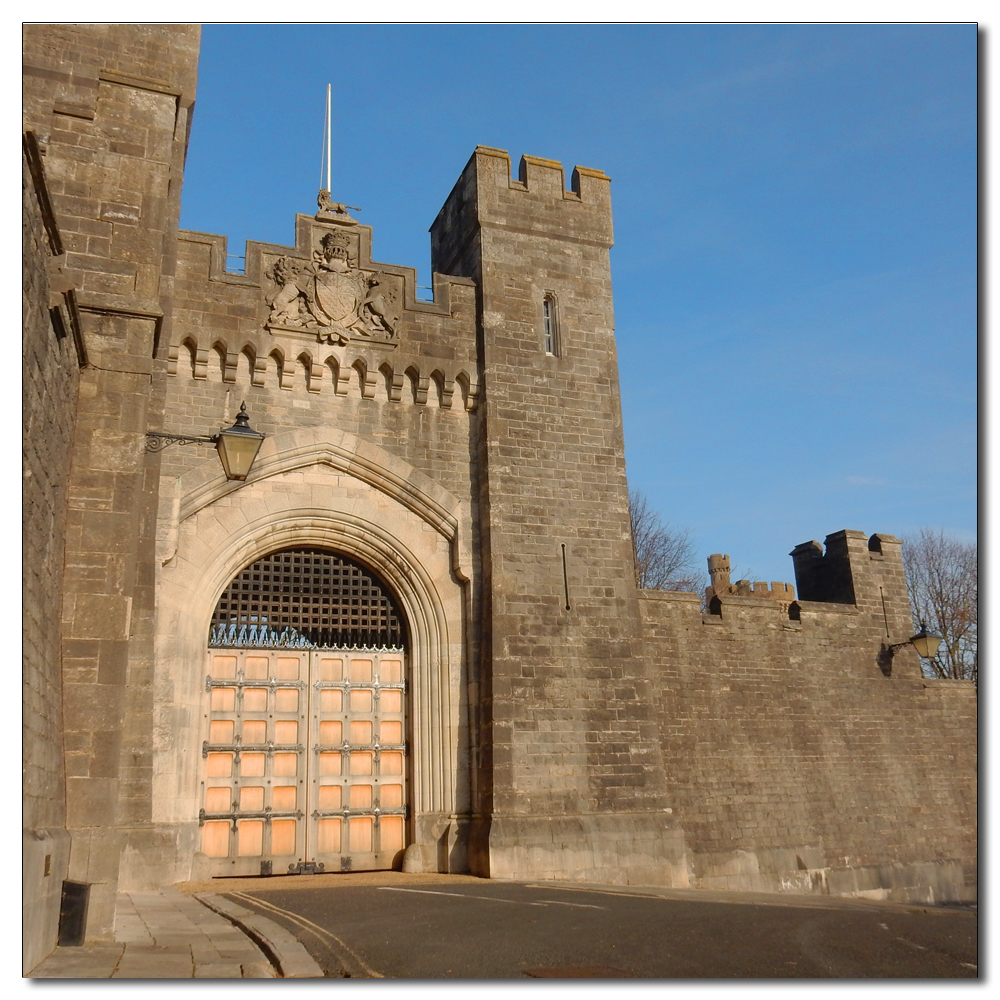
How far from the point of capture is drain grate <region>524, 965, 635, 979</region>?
4.98 m

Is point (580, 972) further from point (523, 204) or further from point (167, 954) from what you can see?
point (523, 204)

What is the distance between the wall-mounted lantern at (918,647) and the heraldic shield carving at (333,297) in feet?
29.7

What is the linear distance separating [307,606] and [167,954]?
20.1ft

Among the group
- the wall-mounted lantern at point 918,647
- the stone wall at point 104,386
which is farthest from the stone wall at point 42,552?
the wall-mounted lantern at point 918,647

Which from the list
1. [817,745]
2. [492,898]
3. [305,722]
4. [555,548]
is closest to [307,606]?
[305,722]

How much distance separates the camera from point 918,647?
586 inches

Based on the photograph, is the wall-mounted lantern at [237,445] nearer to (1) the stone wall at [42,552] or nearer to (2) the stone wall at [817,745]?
(1) the stone wall at [42,552]

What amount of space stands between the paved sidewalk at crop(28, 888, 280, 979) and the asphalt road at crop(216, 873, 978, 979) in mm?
391

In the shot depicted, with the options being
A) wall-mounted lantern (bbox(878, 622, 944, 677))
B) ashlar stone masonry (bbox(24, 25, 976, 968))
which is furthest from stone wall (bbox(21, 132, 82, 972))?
wall-mounted lantern (bbox(878, 622, 944, 677))

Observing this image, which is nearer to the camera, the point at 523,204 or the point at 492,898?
the point at 492,898

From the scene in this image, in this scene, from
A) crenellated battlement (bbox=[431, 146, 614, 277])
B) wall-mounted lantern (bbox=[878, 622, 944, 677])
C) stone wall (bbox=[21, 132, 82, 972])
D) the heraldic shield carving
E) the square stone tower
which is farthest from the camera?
wall-mounted lantern (bbox=[878, 622, 944, 677])

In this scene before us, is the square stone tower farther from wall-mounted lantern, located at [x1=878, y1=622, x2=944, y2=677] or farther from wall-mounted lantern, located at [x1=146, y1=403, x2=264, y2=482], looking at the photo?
wall-mounted lantern, located at [x1=878, y1=622, x2=944, y2=677]

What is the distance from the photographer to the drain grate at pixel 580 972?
4.98 m

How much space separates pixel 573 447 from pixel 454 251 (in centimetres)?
339
